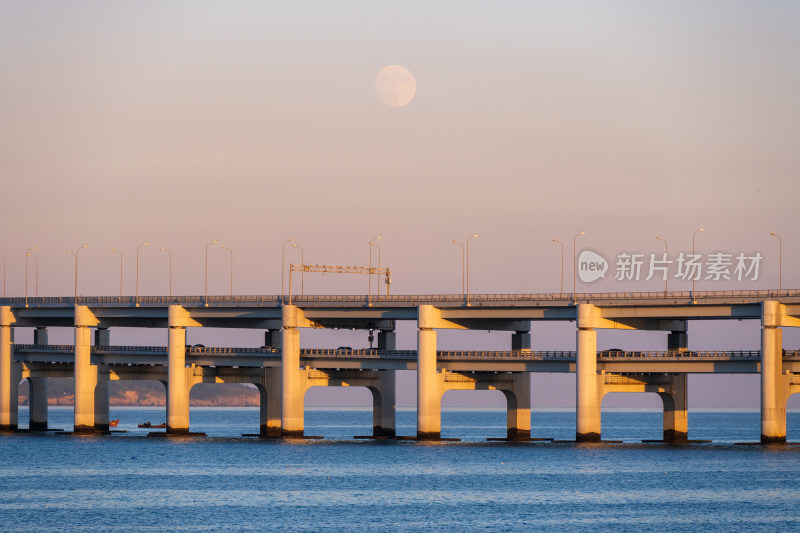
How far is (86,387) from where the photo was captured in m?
154

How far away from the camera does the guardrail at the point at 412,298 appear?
123312 mm

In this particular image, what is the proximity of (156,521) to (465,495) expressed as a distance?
77.2 ft

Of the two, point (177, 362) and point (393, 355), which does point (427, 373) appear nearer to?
point (393, 355)

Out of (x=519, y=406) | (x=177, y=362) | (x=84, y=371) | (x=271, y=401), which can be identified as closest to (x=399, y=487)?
(x=519, y=406)

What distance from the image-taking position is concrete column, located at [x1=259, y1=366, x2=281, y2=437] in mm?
153000

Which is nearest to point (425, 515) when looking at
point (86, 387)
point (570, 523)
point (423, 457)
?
point (570, 523)

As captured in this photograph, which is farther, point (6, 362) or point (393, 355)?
point (6, 362)

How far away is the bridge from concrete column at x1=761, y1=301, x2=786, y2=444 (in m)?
0.11

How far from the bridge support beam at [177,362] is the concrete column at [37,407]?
31769mm

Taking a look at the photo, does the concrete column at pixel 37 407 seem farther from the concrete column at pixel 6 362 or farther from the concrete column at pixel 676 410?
the concrete column at pixel 676 410

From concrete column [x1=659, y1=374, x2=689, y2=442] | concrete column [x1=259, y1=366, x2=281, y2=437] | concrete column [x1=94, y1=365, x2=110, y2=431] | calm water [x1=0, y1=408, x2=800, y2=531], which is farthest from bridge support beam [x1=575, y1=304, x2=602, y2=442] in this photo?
concrete column [x1=94, y1=365, x2=110, y2=431]

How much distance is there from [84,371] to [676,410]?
219 feet

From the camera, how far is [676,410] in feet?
455

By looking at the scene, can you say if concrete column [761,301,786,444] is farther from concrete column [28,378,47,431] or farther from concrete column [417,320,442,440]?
concrete column [28,378,47,431]
